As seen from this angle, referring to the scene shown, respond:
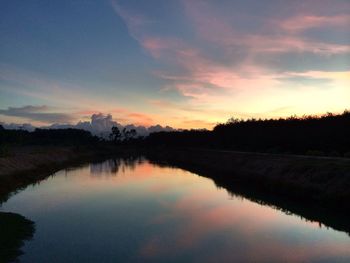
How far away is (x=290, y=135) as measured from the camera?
7712cm

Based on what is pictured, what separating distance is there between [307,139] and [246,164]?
1433cm

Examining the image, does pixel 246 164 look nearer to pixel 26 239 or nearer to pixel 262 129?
pixel 262 129

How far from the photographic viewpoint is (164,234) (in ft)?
77.8

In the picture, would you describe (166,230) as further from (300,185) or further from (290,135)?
(290,135)

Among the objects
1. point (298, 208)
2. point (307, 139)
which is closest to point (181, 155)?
point (307, 139)

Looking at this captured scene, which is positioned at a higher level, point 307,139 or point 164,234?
point 307,139

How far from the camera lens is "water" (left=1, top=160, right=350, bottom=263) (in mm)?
19281

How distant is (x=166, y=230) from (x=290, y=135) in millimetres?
57049

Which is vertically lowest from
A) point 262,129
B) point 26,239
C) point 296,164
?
point 26,239

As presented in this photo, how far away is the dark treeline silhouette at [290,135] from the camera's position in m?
61.3

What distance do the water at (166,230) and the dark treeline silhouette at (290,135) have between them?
24.2 meters

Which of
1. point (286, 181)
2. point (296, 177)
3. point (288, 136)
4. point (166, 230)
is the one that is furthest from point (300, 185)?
point (288, 136)

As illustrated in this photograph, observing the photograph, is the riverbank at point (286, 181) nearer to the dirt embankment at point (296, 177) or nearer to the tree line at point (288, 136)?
the dirt embankment at point (296, 177)

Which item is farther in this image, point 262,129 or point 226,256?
point 262,129
